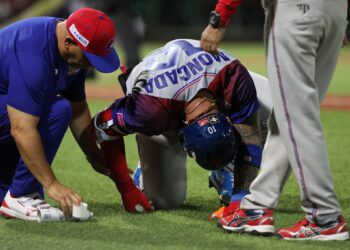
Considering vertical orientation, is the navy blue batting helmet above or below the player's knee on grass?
above

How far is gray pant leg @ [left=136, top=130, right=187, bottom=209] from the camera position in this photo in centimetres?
504

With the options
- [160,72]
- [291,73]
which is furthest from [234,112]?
[291,73]

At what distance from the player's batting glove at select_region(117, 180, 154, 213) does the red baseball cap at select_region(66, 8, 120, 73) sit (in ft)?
2.47

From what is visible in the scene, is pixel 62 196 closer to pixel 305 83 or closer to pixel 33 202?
pixel 33 202

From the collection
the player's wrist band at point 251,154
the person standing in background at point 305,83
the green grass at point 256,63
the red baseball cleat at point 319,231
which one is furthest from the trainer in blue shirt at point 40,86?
the green grass at point 256,63

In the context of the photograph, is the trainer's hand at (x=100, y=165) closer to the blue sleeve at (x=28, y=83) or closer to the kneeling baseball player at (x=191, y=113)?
the kneeling baseball player at (x=191, y=113)

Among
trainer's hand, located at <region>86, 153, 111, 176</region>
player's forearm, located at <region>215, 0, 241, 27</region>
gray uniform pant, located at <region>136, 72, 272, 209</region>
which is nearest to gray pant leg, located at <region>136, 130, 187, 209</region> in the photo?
gray uniform pant, located at <region>136, 72, 272, 209</region>

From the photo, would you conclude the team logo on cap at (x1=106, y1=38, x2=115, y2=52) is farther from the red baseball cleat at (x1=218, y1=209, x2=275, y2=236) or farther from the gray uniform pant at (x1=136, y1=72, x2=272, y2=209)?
the red baseball cleat at (x1=218, y1=209, x2=275, y2=236)

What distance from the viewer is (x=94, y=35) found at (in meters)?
4.37

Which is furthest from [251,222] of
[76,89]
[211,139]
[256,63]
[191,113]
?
[256,63]

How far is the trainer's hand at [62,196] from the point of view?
4238mm

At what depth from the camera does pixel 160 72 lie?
461 cm

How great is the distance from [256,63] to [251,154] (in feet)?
41.8

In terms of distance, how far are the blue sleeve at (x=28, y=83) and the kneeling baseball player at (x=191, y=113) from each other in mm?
498
